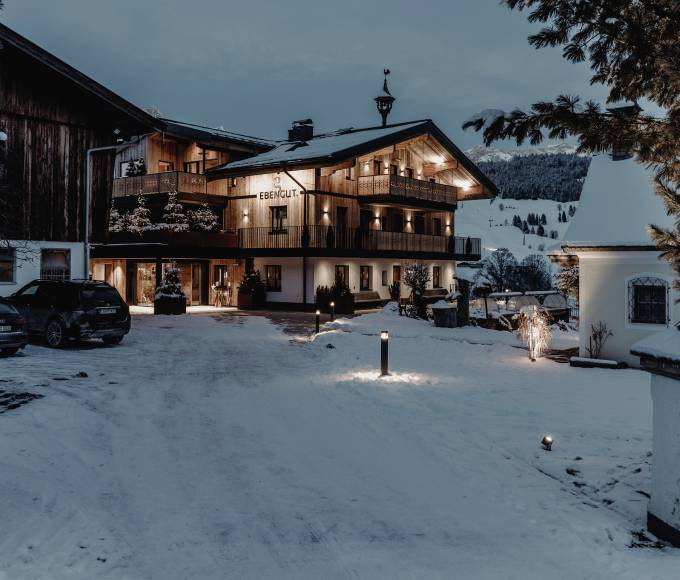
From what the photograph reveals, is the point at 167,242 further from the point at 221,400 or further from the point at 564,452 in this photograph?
the point at 564,452

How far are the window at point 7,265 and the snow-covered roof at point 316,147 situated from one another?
15.9 meters

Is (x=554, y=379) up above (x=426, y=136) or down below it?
below

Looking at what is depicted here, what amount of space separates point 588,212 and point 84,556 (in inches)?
555

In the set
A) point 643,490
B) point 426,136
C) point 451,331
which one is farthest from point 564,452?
point 426,136

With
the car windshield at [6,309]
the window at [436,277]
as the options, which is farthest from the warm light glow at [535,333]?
the window at [436,277]

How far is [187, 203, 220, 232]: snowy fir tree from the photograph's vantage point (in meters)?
32.9

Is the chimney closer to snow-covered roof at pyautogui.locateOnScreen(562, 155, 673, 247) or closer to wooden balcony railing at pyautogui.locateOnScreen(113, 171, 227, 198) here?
wooden balcony railing at pyautogui.locateOnScreen(113, 171, 227, 198)

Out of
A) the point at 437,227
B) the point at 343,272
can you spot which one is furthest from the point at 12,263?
the point at 437,227

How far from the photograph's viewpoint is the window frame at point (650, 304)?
13.9m

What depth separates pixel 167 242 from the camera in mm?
30641

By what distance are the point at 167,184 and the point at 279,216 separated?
20.7 ft

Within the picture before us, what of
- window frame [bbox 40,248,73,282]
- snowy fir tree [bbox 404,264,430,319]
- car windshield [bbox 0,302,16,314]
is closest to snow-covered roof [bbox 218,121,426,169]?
snowy fir tree [bbox 404,264,430,319]

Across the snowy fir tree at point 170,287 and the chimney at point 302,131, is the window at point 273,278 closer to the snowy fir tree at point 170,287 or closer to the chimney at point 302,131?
the snowy fir tree at point 170,287

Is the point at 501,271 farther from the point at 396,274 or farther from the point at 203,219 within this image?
the point at 203,219
